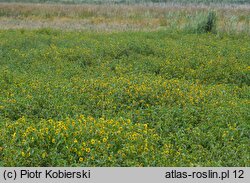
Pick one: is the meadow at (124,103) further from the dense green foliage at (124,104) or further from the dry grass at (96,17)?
the dry grass at (96,17)

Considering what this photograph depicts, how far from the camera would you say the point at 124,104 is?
23.3ft

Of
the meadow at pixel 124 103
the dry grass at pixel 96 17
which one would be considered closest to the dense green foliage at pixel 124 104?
the meadow at pixel 124 103

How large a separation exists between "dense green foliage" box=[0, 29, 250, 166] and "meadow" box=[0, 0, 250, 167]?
0.02 metres

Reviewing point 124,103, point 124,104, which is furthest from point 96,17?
point 124,104

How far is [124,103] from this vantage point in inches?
285

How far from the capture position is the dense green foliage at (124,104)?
5.09 meters

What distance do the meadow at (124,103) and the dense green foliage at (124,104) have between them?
0.02 m

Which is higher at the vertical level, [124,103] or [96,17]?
[124,103]

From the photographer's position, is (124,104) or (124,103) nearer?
(124,104)

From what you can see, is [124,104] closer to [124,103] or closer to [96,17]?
[124,103]

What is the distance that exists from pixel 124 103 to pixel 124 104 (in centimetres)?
13

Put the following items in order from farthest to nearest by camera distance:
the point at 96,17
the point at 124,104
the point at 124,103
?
1. the point at 96,17
2. the point at 124,103
3. the point at 124,104

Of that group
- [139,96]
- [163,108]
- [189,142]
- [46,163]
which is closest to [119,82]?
[139,96]

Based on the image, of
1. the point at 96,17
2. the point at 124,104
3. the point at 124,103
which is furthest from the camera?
the point at 96,17
